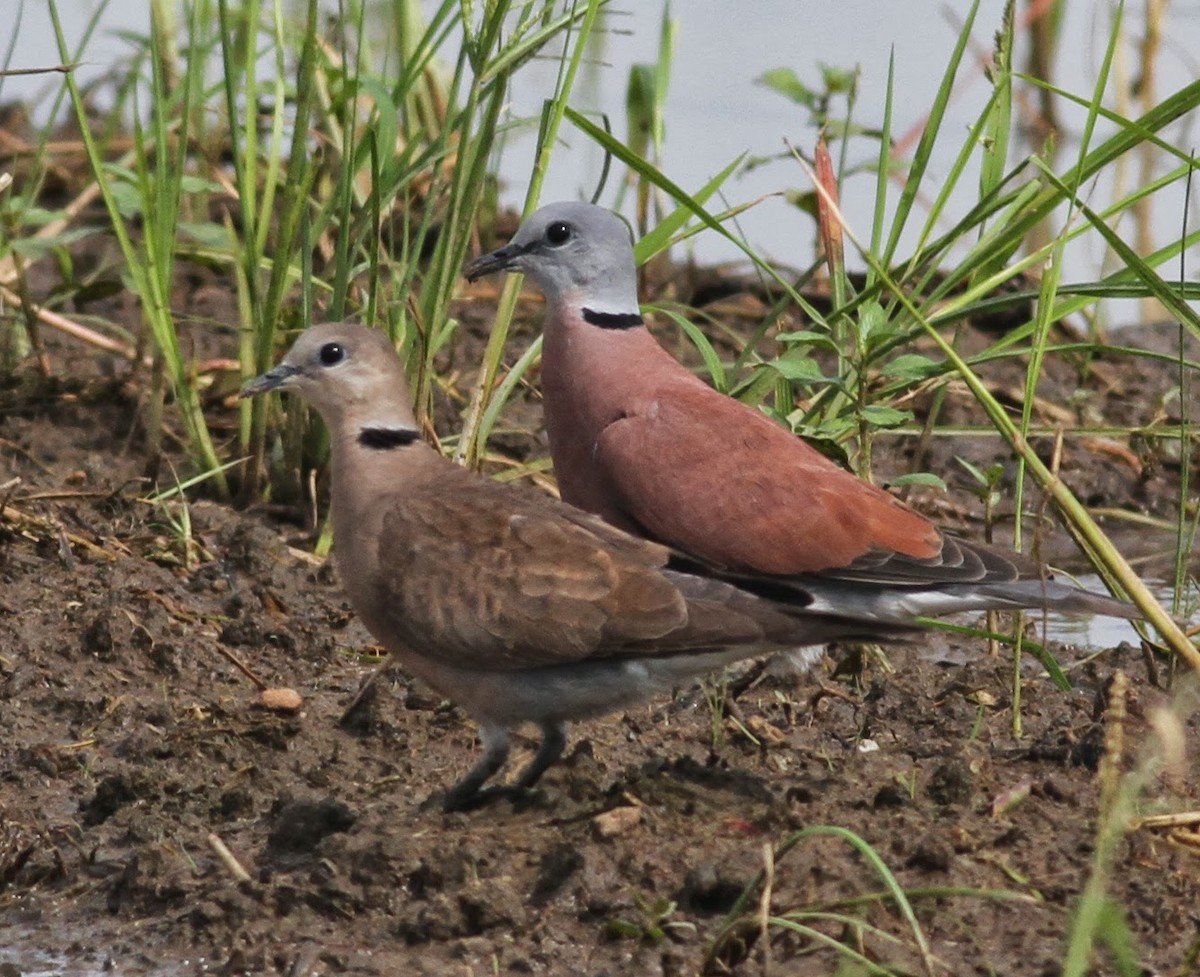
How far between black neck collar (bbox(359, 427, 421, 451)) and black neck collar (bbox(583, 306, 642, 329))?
0.82 meters

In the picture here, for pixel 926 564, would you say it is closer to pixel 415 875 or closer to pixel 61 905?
pixel 415 875

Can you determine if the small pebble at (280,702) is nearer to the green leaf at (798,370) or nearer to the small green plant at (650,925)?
the green leaf at (798,370)

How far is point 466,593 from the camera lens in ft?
13.3

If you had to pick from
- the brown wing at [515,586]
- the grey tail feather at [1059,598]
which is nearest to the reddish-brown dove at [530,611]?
the brown wing at [515,586]

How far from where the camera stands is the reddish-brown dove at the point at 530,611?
3939mm

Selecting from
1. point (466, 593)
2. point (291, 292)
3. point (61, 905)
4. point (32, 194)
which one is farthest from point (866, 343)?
point (32, 194)

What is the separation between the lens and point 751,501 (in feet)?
15.3

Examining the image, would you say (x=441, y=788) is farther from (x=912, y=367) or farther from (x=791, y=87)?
(x=791, y=87)

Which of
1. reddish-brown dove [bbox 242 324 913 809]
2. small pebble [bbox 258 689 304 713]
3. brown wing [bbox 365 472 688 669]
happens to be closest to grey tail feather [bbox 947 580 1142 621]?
reddish-brown dove [bbox 242 324 913 809]

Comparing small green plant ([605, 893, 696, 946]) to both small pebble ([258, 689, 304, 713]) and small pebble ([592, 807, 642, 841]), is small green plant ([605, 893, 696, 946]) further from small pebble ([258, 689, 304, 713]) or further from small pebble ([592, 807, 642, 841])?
small pebble ([258, 689, 304, 713])

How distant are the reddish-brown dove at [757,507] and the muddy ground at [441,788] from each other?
0.28 metres

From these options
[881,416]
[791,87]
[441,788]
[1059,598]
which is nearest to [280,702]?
[441,788]

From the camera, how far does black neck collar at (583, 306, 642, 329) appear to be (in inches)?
204

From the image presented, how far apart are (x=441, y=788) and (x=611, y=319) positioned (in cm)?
136
